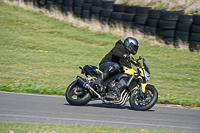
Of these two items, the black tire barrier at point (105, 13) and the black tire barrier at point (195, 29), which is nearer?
the black tire barrier at point (195, 29)

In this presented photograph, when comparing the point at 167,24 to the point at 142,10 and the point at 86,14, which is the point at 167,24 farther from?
the point at 86,14

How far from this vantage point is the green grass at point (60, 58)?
9883 millimetres

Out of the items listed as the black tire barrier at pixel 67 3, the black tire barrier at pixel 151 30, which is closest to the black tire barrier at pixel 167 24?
the black tire barrier at pixel 151 30

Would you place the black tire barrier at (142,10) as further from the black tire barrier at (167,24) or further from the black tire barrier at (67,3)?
the black tire barrier at (67,3)

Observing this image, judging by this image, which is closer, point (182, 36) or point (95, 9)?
point (182, 36)

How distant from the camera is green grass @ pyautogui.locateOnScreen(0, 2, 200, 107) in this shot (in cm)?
988

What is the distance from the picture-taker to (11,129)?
534 cm

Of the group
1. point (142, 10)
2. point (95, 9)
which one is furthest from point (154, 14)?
point (95, 9)

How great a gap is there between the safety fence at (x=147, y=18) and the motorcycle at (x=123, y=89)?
341 inches

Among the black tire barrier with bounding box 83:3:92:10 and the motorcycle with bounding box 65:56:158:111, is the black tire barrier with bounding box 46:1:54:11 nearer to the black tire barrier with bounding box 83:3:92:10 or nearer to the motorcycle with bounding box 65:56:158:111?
the black tire barrier with bounding box 83:3:92:10

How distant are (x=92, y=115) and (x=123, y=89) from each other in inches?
39.8

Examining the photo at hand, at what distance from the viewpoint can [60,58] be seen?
14.7 meters

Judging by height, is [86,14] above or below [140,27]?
above

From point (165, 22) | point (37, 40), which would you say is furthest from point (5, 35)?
point (165, 22)
